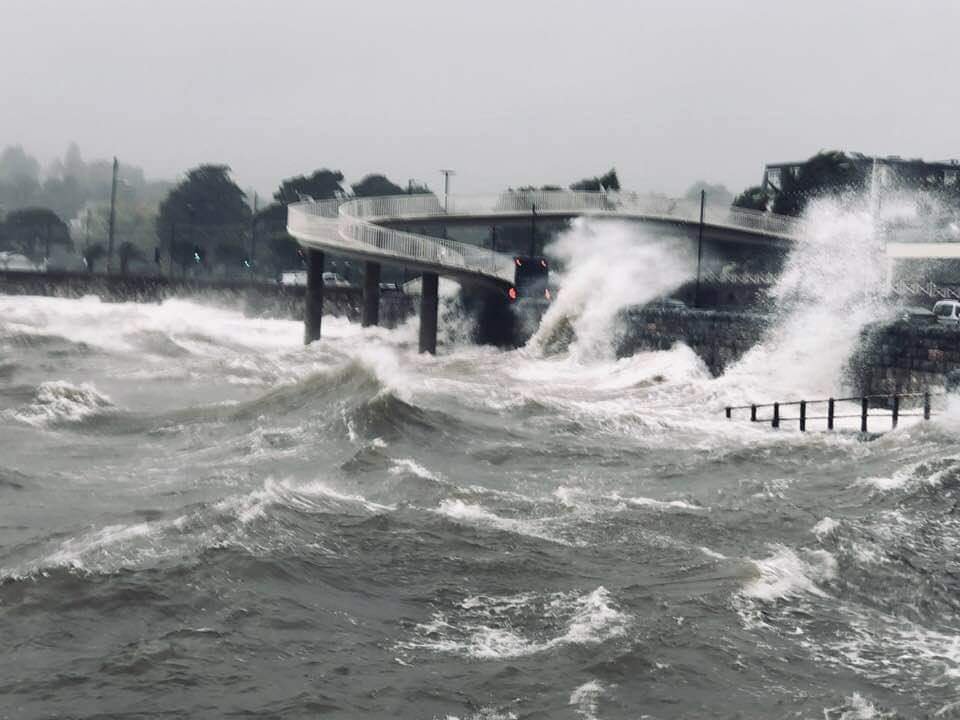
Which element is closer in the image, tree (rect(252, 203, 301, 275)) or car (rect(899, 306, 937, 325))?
car (rect(899, 306, 937, 325))

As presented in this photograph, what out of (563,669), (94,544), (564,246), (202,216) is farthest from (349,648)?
(202,216)

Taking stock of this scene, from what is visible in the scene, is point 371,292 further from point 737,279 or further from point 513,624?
point 513,624

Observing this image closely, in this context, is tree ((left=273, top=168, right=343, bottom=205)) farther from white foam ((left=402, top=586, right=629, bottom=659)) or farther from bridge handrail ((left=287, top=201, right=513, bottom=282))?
white foam ((left=402, top=586, right=629, bottom=659))

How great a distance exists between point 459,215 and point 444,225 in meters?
1.69

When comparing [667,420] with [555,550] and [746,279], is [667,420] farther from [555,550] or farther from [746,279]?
[746,279]

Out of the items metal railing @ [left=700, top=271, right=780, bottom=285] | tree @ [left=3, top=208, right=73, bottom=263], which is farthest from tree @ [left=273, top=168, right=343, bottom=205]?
metal railing @ [left=700, top=271, right=780, bottom=285]

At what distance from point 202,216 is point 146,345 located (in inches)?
4081

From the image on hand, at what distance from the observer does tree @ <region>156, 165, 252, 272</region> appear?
148 m

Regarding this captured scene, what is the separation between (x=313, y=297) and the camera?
5575 cm

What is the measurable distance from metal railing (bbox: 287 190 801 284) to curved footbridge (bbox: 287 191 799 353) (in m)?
0.04

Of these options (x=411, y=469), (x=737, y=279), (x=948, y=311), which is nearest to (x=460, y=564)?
(x=411, y=469)

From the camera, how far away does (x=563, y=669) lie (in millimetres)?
10180

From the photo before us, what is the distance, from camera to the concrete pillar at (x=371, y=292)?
56066mm

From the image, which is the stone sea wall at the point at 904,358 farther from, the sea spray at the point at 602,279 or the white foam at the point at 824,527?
the sea spray at the point at 602,279
